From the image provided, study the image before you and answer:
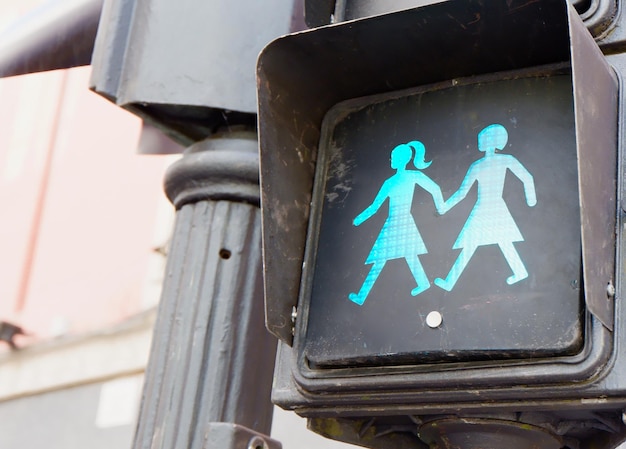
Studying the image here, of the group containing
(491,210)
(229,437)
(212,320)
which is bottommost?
(229,437)

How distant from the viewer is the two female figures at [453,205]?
57.5 inches

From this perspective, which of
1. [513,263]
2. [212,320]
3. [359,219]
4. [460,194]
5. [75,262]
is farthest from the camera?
[75,262]

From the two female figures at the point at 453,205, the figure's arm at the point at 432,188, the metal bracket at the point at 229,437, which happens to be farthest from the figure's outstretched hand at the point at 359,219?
the metal bracket at the point at 229,437

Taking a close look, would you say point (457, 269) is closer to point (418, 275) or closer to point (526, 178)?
point (418, 275)

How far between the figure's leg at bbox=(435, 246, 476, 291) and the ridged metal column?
460 mm

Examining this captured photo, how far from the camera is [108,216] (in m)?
6.75

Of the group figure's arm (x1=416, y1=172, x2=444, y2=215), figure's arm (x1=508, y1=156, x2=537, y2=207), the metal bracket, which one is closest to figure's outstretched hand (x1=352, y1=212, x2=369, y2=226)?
figure's arm (x1=416, y1=172, x2=444, y2=215)

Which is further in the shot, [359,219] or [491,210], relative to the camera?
[359,219]

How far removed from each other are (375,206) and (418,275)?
168 millimetres

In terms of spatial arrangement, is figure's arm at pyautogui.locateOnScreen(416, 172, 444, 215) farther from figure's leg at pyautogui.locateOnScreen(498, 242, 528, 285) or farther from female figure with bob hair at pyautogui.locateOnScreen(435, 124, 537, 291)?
figure's leg at pyautogui.locateOnScreen(498, 242, 528, 285)

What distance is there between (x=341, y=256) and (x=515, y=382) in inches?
15.4

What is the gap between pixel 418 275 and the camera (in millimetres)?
1508

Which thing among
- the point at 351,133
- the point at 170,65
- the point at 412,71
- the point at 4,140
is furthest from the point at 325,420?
the point at 4,140

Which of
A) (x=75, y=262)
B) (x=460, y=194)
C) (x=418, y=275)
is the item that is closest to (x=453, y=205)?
(x=460, y=194)
